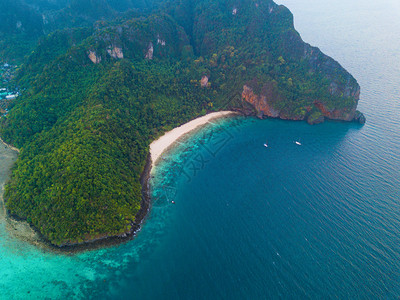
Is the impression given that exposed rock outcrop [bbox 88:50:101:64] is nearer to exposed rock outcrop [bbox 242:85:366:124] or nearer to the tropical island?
the tropical island

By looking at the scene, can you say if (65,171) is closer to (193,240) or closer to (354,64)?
(193,240)

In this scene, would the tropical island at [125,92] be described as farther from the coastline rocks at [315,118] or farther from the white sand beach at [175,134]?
the white sand beach at [175,134]

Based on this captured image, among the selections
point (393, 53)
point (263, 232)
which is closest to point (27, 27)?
point (263, 232)

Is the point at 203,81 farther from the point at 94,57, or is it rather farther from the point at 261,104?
the point at 94,57

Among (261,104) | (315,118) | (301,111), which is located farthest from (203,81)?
(315,118)

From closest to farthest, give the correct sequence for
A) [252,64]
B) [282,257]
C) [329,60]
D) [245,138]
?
[282,257] < [245,138] < [329,60] < [252,64]

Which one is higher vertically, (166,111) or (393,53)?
(393,53)

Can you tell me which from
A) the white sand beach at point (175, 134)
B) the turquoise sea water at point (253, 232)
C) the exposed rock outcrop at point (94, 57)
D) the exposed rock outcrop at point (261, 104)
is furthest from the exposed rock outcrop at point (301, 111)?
A: the exposed rock outcrop at point (94, 57)
